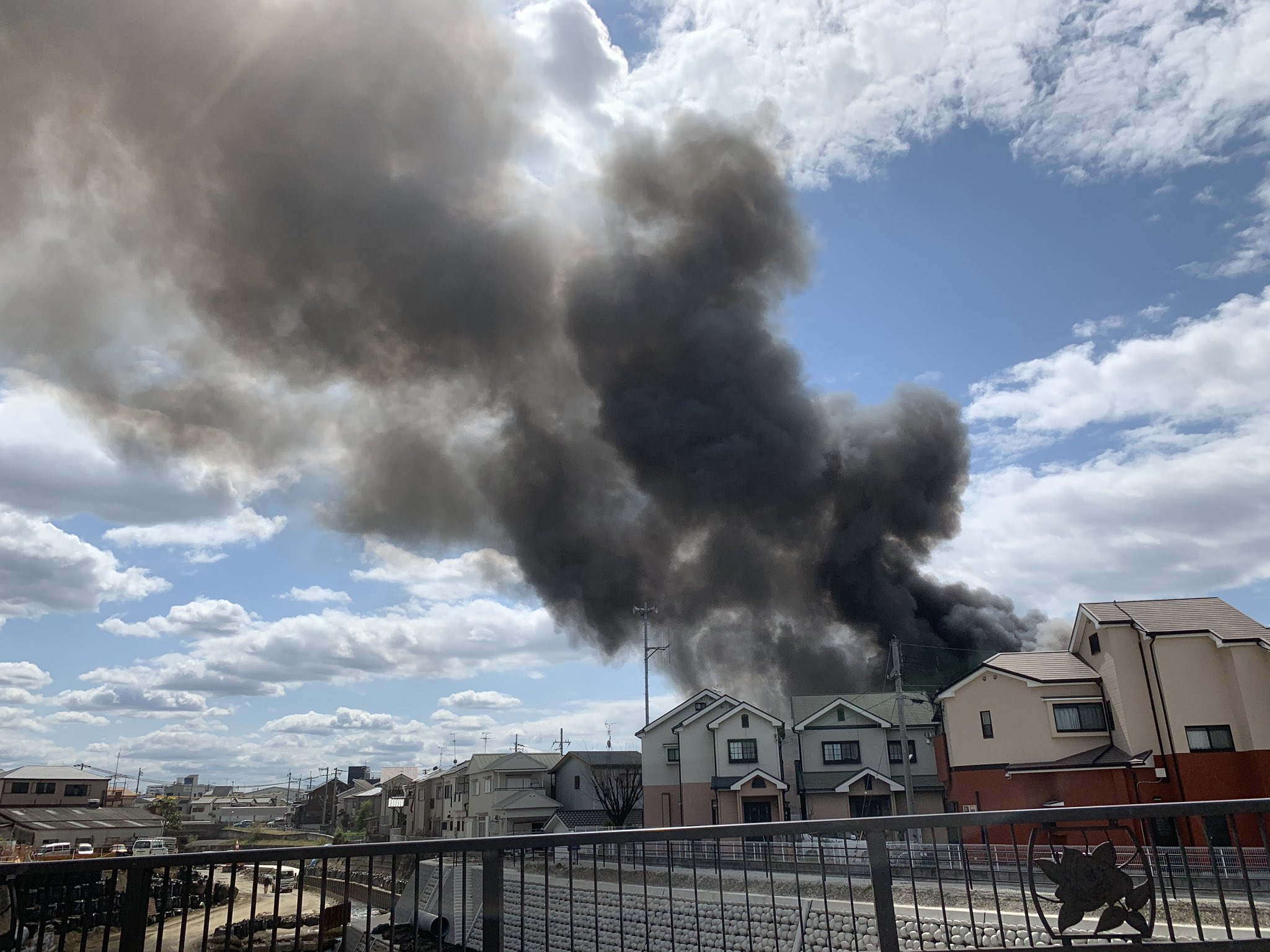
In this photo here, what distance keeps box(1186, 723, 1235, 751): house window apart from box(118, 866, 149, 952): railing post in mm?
30321

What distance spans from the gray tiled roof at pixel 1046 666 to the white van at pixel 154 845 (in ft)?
130

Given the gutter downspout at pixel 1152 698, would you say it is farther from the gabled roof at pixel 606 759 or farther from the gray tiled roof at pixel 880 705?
the gabled roof at pixel 606 759

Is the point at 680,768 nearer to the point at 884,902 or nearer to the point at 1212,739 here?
the point at 1212,739

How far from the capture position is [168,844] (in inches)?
1879

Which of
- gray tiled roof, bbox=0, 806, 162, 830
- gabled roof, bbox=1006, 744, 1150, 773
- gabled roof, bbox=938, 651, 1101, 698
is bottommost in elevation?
gray tiled roof, bbox=0, 806, 162, 830

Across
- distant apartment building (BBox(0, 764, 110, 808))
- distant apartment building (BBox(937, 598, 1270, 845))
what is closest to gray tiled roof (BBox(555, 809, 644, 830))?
distant apartment building (BBox(937, 598, 1270, 845))

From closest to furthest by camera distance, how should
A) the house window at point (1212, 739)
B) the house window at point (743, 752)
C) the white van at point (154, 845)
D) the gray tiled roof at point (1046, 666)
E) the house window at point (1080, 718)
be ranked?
the house window at point (1212, 739) < the house window at point (1080, 718) < the gray tiled roof at point (1046, 666) < the house window at point (743, 752) < the white van at point (154, 845)

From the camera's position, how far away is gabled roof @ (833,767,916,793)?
35.0m

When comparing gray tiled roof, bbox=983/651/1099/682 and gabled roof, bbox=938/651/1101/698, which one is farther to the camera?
gray tiled roof, bbox=983/651/1099/682

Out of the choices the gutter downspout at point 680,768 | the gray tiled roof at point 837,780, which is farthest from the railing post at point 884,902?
the gutter downspout at point 680,768

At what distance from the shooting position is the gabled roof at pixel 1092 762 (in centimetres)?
2672

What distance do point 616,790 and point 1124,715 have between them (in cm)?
2928

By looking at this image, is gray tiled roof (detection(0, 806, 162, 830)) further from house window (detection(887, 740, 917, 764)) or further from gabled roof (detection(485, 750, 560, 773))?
house window (detection(887, 740, 917, 764))

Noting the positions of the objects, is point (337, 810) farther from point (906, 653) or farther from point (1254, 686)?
point (1254, 686)
